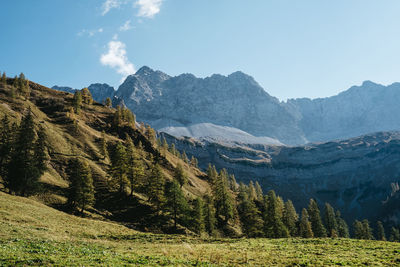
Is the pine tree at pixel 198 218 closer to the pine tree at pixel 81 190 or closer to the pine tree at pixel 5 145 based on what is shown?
the pine tree at pixel 81 190

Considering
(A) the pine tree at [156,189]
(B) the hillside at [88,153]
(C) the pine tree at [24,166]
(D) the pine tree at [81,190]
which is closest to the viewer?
(C) the pine tree at [24,166]

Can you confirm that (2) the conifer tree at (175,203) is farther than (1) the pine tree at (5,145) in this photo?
Yes

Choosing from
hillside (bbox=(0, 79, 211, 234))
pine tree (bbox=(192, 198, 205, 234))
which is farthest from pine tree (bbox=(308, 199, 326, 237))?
pine tree (bbox=(192, 198, 205, 234))

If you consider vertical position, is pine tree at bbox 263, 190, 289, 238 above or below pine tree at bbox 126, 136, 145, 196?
below

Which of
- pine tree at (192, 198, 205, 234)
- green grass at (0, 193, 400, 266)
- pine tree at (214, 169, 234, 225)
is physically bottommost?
green grass at (0, 193, 400, 266)

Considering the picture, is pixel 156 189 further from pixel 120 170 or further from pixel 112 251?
pixel 112 251

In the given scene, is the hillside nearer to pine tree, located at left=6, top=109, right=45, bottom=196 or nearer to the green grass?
pine tree, located at left=6, top=109, right=45, bottom=196

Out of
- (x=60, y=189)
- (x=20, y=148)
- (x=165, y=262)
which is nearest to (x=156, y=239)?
(x=165, y=262)

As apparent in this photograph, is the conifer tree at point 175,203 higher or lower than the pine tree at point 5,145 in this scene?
lower

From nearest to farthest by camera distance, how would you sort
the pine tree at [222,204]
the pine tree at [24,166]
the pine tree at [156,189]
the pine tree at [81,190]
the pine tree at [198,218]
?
the pine tree at [24,166]
the pine tree at [81,190]
the pine tree at [198,218]
the pine tree at [156,189]
the pine tree at [222,204]

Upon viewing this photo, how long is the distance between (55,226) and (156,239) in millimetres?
14015

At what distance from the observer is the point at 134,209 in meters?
59.7

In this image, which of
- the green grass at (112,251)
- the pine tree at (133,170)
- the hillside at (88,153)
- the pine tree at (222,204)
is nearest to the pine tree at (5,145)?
the hillside at (88,153)

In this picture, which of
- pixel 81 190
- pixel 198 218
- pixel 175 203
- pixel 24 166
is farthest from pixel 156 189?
pixel 24 166
